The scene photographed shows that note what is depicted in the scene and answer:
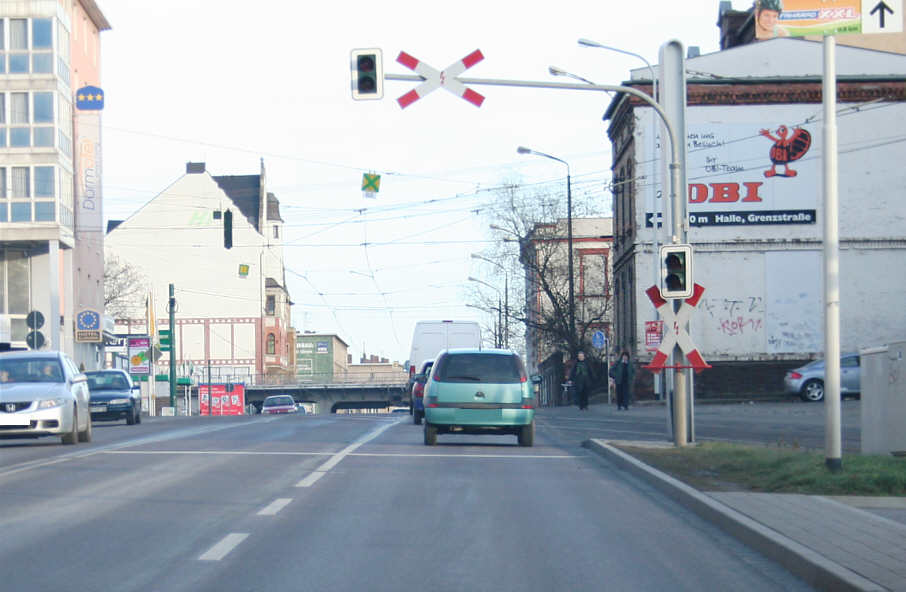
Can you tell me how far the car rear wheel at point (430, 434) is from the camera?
20.5m

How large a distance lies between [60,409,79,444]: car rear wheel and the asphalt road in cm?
332

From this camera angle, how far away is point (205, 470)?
15312 mm

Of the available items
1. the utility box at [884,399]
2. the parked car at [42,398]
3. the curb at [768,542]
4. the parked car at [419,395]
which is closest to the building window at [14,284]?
the parked car at [419,395]

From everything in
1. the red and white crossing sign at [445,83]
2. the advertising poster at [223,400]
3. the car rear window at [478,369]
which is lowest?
the advertising poster at [223,400]

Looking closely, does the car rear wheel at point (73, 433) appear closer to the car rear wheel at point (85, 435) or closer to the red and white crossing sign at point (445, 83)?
the car rear wheel at point (85, 435)

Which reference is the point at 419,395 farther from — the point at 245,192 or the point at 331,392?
the point at 245,192

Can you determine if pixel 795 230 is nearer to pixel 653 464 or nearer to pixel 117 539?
pixel 653 464

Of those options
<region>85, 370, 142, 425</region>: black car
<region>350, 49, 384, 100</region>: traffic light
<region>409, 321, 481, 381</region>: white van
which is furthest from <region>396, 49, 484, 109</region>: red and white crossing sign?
<region>409, 321, 481, 381</region>: white van

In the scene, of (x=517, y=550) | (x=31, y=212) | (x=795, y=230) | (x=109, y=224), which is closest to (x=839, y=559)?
(x=517, y=550)

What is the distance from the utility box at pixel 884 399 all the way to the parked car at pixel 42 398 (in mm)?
11931

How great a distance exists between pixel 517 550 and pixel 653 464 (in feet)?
21.9

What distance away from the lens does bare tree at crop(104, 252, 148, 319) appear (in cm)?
9331

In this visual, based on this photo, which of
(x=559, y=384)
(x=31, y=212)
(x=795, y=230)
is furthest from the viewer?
(x=559, y=384)

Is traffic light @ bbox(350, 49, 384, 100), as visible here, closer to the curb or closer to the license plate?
the license plate
